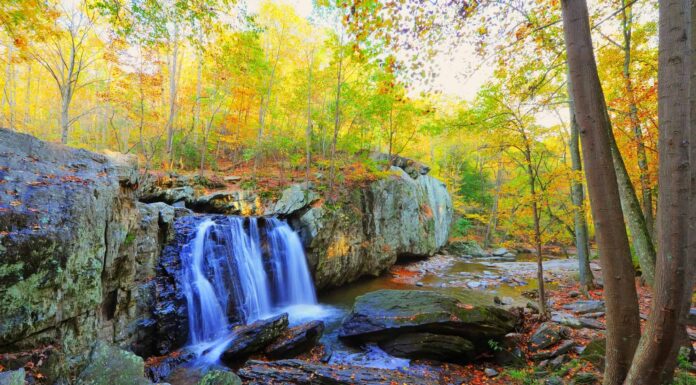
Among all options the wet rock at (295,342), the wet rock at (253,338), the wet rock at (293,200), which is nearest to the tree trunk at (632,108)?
the wet rock at (295,342)

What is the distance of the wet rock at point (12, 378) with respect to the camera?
7.78 ft

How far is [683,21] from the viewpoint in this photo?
1853 millimetres

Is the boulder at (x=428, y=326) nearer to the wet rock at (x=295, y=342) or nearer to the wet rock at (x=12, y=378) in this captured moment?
the wet rock at (x=295, y=342)

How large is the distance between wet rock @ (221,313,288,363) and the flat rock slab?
1.58 meters

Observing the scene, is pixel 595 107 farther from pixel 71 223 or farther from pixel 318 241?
pixel 318 241

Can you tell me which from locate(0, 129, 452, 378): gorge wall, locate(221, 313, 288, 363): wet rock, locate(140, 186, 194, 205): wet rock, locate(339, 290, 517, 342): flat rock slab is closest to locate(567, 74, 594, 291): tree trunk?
locate(339, 290, 517, 342): flat rock slab

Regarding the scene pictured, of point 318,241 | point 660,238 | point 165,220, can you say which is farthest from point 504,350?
point 165,220

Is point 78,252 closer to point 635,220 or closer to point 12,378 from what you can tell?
point 12,378

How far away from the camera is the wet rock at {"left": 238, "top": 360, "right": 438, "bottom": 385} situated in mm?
4344

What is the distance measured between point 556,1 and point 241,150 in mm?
16607

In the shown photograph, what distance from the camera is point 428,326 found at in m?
5.82

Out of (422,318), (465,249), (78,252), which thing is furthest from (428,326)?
(465,249)

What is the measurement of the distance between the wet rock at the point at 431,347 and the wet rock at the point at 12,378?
5.50 metres

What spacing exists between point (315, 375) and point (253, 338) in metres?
2.14
